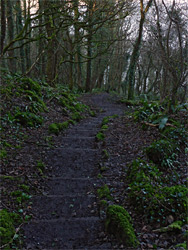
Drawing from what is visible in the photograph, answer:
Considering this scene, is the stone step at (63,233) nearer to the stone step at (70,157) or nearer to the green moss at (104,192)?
the green moss at (104,192)

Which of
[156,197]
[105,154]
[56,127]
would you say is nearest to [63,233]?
[156,197]

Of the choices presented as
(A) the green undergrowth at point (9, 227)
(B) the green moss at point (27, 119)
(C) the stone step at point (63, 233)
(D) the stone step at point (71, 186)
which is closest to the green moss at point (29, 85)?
(B) the green moss at point (27, 119)

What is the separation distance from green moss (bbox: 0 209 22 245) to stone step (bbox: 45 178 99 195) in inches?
43.3

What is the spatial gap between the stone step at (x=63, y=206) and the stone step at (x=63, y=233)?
0.20 metres

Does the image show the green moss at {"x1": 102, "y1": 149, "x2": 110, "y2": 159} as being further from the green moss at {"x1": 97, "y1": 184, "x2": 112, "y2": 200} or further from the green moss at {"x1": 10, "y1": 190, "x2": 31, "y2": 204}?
the green moss at {"x1": 10, "y1": 190, "x2": 31, "y2": 204}

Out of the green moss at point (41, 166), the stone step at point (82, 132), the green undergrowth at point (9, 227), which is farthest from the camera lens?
the stone step at point (82, 132)

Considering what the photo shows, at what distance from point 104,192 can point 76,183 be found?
87cm

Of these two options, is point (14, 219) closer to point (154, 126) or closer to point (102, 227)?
point (102, 227)

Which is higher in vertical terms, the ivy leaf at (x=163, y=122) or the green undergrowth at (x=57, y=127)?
the ivy leaf at (x=163, y=122)

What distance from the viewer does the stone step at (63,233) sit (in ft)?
11.4

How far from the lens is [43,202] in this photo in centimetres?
450

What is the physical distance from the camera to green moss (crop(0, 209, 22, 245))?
328 cm

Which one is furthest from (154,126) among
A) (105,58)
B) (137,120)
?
(105,58)

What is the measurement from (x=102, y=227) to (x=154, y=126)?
4740 millimetres
